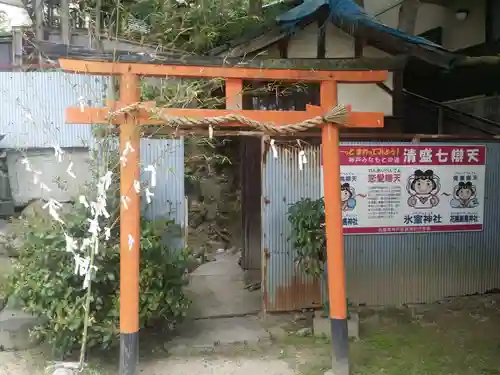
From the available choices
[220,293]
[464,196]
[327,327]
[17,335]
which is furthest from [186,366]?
[464,196]

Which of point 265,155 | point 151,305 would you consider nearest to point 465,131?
point 265,155

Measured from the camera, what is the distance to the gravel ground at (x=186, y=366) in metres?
5.20

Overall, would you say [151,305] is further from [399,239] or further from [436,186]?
[436,186]

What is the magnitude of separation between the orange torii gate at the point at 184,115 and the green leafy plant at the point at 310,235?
1119 mm

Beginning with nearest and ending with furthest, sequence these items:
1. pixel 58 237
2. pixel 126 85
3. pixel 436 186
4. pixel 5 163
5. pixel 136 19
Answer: pixel 126 85, pixel 58 237, pixel 436 186, pixel 5 163, pixel 136 19

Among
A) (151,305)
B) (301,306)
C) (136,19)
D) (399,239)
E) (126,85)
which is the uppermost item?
(136,19)

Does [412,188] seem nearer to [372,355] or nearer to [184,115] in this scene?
[372,355]

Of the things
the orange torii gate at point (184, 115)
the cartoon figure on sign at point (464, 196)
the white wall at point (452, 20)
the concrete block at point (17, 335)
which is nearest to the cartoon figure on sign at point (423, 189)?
the cartoon figure on sign at point (464, 196)

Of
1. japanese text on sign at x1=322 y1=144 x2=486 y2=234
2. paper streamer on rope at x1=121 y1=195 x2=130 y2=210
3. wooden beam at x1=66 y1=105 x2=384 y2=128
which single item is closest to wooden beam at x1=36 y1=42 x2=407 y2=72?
wooden beam at x1=66 y1=105 x2=384 y2=128

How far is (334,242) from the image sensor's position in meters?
5.06

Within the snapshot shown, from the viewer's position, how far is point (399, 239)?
7.14 m

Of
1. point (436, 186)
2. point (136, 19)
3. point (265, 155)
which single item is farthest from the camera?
point (136, 19)

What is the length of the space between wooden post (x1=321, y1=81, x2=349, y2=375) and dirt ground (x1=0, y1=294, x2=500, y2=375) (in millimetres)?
446

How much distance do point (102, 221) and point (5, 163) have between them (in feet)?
11.2
